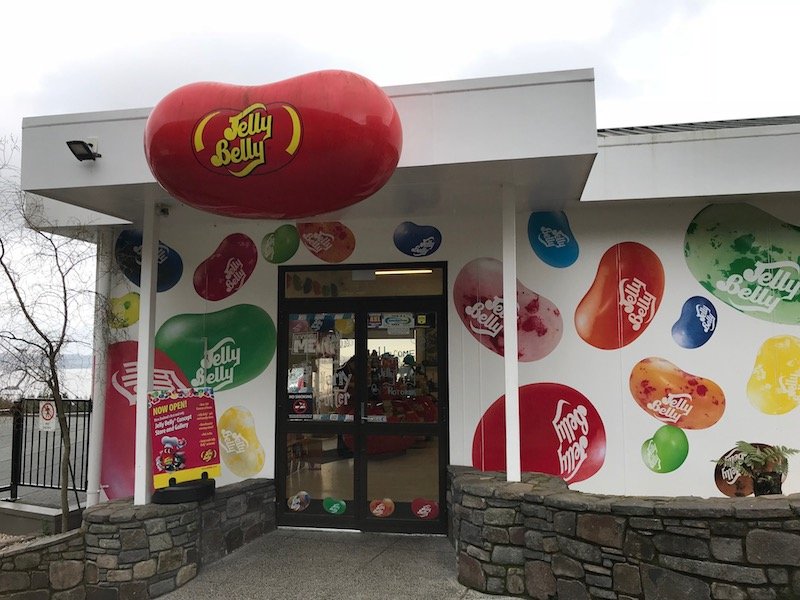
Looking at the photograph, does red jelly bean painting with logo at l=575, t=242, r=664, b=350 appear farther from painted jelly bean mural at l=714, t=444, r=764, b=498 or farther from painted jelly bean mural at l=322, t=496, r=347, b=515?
painted jelly bean mural at l=322, t=496, r=347, b=515

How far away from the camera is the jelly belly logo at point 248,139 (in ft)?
11.8

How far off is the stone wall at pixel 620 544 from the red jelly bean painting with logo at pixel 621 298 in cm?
162

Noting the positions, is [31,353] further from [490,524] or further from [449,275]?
[490,524]

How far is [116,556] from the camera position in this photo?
15.0 feet

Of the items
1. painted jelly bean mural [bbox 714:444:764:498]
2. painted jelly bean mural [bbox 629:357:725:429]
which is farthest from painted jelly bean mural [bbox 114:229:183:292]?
painted jelly bean mural [bbox 714:444:764:498]

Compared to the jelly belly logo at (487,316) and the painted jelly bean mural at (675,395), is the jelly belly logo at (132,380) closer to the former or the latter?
the jelly belly logo at (487,316)

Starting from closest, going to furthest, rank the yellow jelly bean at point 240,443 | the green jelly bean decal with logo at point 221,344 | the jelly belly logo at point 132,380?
the yellow jelly bean at point 240,443 < the green jelly bean decal with logo at point 221,344 < the jelly belly logo at point 132,380

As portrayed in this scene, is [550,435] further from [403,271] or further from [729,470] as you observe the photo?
[403,271]

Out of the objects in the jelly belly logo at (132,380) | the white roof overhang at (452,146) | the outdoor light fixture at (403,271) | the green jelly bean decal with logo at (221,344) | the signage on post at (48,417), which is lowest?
the signage on post at (48,417)

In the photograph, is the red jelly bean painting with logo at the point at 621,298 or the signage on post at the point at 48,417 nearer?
the red jelly bean painting with logo at the point at 621,298

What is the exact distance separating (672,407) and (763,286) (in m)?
1.40

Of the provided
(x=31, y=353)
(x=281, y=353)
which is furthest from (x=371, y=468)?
(x=31, y=353)

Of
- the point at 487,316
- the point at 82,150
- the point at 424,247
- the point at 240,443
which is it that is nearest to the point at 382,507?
the point at 240,443

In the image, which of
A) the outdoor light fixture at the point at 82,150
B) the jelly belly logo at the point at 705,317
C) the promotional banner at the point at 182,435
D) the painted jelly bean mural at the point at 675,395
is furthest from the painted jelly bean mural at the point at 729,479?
the outdoor light fixture at the point at 82,150
